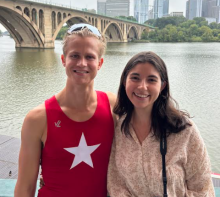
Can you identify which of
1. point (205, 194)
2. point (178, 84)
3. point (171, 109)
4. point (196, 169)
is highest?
point (171, 109)

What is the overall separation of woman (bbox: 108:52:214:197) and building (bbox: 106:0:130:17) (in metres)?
135

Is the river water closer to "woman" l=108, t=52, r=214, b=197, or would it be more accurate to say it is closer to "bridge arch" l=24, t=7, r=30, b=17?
"woman" l=108, t=52, r=214, b=197

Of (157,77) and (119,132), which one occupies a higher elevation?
(157,77)

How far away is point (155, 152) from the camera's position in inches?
60.9

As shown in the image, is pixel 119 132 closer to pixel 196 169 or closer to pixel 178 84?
pixel 196 169

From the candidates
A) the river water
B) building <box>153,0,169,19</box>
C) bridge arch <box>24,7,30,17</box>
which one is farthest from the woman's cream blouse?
building <box>153,0,169,19</box>

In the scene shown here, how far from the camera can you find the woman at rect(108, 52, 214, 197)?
1506 millimetres

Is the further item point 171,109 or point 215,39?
point 215,39

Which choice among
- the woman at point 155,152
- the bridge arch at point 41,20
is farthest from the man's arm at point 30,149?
the bridge arch at point 41,20

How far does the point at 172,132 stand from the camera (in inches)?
60.8

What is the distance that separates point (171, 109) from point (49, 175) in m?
0.88

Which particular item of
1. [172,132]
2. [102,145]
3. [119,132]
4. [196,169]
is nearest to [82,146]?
[102,145]

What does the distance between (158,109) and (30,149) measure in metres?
0.83

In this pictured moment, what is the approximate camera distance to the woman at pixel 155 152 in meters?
1.51
